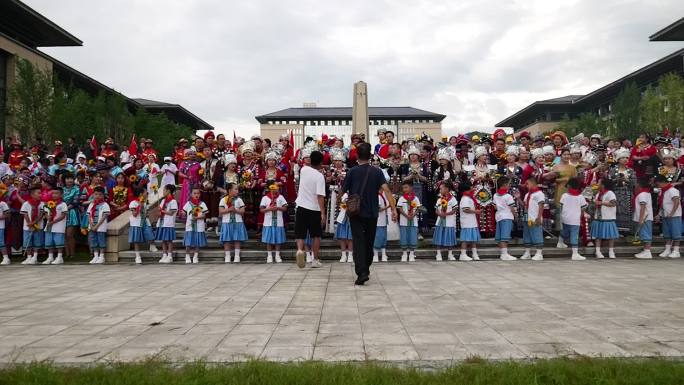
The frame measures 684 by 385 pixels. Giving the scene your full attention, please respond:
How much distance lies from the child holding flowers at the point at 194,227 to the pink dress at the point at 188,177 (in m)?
1.01

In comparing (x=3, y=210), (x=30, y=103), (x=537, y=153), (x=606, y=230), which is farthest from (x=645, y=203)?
(x=30, y=103)

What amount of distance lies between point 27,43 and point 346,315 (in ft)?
124

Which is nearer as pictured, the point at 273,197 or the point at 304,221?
the point at 304,221

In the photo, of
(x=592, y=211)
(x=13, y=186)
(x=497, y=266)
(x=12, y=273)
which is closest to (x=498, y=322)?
(x=497, y=266)

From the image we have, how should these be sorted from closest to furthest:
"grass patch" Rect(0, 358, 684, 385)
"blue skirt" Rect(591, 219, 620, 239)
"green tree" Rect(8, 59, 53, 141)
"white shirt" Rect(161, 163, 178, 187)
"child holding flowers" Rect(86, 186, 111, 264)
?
"grass patch" Rect(0, 358, 684, 385) < "blue skirt" Rect(591, 219, 620, 239) < "child holding flowers" Rect(86, 186, 111, 264) < "white shirt" Rect(161, 163, 178, 187) < "green tree" Rect(8, 59, 53, 141)

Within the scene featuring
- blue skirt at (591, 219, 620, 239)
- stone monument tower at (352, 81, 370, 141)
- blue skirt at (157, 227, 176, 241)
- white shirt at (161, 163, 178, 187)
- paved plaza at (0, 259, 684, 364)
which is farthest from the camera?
stone monument tower at (352, 81, 370, 141)

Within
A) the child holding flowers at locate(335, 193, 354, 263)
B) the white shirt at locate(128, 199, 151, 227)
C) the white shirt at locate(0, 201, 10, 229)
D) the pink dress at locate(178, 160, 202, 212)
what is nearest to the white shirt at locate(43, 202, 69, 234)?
the white shirt at locate(0, 201, 10, 229)

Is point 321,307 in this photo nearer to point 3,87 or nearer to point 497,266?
point 497,266

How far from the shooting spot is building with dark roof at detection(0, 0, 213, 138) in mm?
29609

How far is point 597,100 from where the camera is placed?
57156 mm

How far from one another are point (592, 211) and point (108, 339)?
35.4ft

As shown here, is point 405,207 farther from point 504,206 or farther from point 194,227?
point 194,227

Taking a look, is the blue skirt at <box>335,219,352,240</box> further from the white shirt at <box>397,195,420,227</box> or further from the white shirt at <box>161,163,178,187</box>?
the white shirt at <box>161,163,178,187</box>

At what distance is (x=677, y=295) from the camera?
6.64 m
